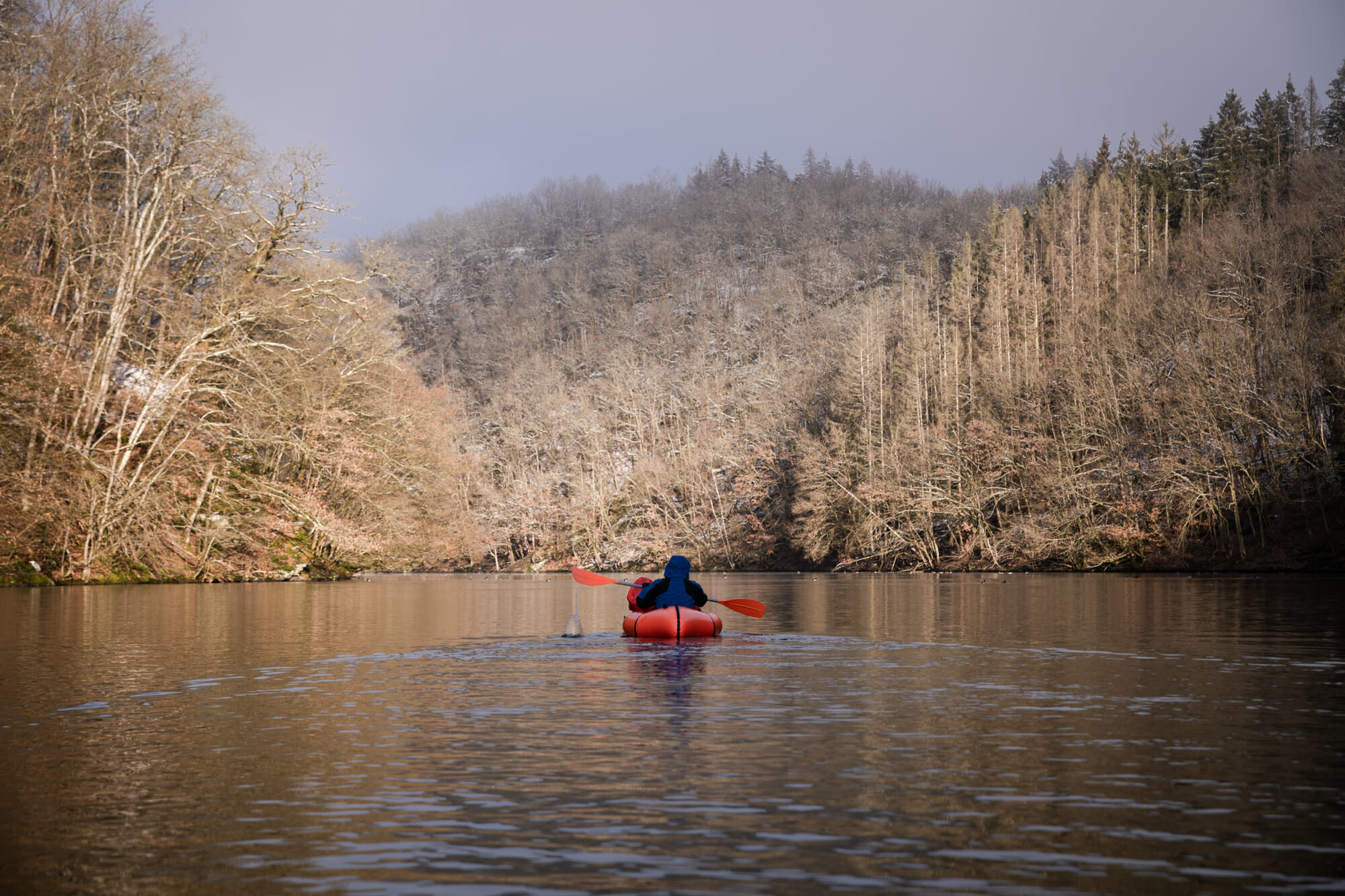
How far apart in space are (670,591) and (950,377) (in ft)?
183

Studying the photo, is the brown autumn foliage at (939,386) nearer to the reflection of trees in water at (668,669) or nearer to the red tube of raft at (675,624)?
the red tube of raft at (675,624)

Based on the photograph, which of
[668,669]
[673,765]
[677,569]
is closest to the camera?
[673,765]

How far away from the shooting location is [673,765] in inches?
336

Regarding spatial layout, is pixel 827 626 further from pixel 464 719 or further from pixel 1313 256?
pixel 1313 256

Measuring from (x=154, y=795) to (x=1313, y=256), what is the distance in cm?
6314

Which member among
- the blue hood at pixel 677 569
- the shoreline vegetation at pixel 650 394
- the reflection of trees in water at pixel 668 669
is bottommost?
the reflection of trees in water at pixel 668 669

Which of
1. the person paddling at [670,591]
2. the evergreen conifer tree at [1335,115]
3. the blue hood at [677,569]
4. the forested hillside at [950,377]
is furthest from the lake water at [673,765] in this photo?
the evergreen conifer tree at [1335,115]

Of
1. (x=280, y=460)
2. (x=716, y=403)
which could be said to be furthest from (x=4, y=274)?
(x=716, y=403)

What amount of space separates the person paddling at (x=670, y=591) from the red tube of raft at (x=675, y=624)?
0.37 meters

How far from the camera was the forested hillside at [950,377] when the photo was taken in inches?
2036

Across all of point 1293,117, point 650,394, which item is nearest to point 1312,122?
point 1293,117

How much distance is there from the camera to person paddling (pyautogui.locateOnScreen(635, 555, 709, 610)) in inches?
762

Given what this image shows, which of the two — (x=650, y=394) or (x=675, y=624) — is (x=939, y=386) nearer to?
(x=650, y=394)

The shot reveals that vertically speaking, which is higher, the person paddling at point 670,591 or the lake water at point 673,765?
the person paddling at point 670,591
